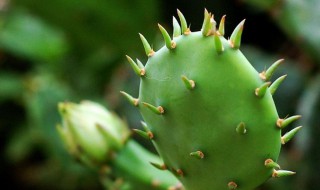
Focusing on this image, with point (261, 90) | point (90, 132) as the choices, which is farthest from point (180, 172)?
point (90, 132)

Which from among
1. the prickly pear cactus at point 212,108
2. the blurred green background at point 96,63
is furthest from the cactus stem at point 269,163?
the blurred green background at point 96,63

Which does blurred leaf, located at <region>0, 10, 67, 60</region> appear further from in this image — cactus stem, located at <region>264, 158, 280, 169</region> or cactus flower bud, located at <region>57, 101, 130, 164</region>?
cactus stem, located at <region>264, 158, 280, 169</region>

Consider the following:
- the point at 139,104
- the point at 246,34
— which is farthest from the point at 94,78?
the point at 139,104

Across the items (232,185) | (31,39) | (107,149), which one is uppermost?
(31,39)

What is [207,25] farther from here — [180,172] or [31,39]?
[31,39]

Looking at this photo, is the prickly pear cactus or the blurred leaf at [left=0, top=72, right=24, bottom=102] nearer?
the prickly pear cactus

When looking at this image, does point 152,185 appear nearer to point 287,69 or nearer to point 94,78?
point 287,69

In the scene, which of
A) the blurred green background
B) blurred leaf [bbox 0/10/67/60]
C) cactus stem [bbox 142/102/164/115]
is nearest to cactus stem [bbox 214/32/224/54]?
cactus stem [bbox 142/102/164/115]
